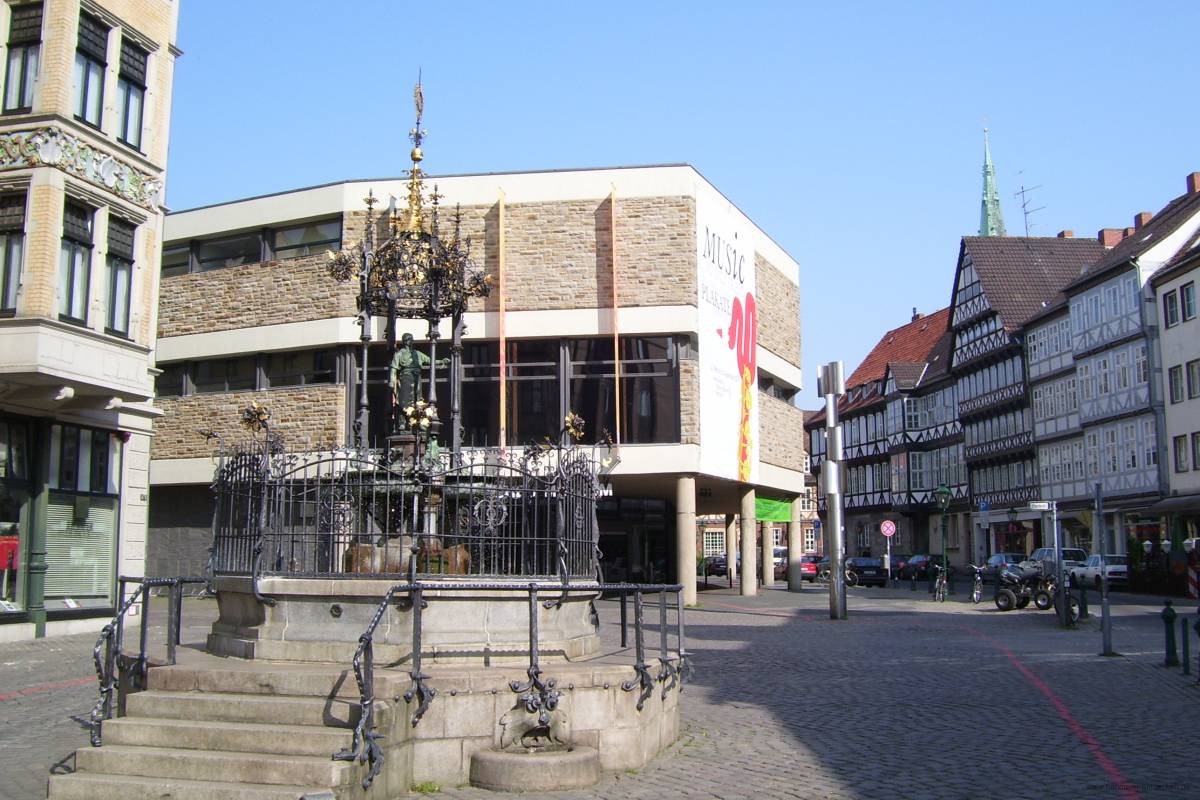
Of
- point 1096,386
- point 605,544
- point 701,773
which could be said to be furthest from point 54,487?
point 1096,386

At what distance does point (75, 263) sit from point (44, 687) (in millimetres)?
9052

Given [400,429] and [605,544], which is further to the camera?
[605,544]

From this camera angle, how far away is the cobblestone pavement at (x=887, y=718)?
937 centimetres

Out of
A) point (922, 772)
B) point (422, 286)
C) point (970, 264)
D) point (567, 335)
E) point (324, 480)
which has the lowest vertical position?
point (922, 772)

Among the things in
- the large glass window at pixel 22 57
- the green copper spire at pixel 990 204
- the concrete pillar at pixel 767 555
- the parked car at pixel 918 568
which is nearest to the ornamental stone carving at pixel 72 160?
the large glass window at pixel 22 57

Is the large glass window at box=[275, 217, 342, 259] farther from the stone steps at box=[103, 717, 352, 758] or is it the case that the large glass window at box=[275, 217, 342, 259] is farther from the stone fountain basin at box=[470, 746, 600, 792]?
the stone fountain basin at box=[470, 746, 600, 792]

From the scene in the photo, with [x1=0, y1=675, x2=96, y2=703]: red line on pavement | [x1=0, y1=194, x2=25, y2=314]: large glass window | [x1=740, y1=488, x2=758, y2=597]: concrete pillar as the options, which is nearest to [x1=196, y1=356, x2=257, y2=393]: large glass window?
[x1=740, y1=488, x2=758, y2=597]: concrete pillar

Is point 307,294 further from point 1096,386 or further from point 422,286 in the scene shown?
point 1096,386

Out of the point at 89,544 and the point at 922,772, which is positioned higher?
the point at 89,544

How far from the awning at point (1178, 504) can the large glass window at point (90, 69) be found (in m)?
37.3

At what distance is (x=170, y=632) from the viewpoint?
10.2 meters

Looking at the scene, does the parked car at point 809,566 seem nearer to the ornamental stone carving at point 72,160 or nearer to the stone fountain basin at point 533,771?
the ornamental stone carving at point 72,160

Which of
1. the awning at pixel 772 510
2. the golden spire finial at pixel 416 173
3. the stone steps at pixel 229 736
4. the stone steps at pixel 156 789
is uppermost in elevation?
the golden spire finial at pixel 416 173

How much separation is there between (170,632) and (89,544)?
14796 mm
